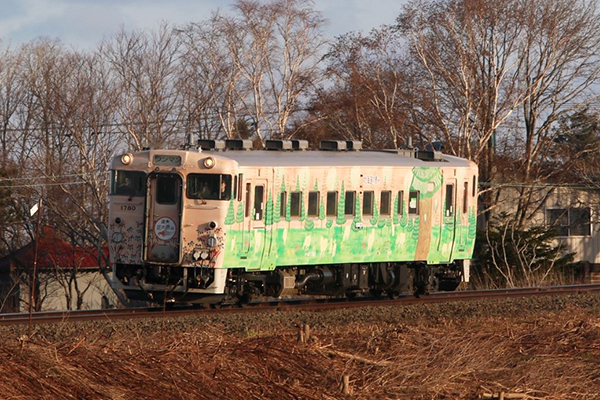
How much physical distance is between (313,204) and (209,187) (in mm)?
2240

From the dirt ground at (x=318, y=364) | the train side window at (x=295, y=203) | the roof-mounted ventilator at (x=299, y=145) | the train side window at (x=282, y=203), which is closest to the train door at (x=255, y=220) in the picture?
the train side window at (x=282, y=203)

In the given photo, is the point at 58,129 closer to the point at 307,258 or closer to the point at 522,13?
the point at 522,13

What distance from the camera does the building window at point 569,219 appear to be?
1652 inches

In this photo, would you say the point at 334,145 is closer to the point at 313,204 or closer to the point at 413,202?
the point at 413,202

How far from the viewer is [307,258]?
64.2ft

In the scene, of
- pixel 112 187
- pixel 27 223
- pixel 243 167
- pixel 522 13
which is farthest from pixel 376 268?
pixel 27 223

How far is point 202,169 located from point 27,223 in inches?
1326

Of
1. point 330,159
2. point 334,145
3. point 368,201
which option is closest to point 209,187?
point 330,159

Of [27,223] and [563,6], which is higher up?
[563,6]

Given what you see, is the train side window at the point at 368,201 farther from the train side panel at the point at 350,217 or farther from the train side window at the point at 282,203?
the train side window at the point at 282,203

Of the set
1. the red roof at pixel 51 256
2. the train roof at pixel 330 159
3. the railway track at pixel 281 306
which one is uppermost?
the train roof at pixel 330 159

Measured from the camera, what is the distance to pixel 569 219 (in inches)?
1678

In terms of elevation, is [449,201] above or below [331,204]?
above

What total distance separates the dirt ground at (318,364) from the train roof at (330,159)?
4.86 m
